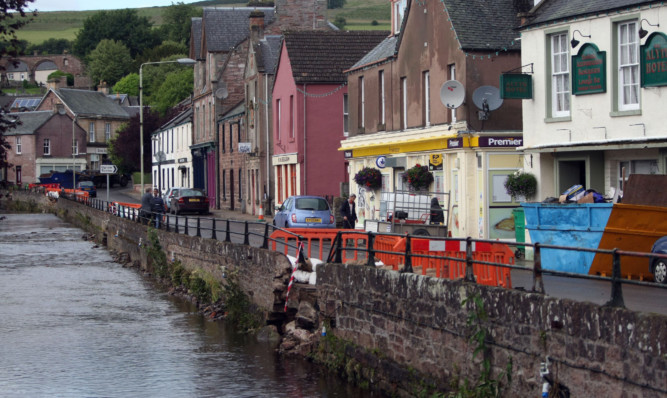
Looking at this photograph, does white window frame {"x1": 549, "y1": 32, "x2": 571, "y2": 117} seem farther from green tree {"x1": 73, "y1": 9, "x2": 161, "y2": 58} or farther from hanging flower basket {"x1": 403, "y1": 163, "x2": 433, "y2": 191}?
green tree {"x1": 73, "y1": 9, "x2": 161, "y2": 58}

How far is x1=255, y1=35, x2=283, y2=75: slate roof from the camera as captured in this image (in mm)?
51688

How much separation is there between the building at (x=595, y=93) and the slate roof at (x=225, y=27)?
139 ft

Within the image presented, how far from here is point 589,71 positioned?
2205 centimetres

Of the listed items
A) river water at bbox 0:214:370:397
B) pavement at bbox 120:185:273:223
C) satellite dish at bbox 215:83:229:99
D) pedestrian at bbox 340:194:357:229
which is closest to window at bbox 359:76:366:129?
pedestrian at bbox 340:194:357:229

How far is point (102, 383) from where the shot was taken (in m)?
15.9

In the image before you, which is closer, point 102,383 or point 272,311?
point 102,383

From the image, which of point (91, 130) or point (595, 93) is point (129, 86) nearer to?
point (91, 130)

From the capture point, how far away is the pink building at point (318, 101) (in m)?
45.3

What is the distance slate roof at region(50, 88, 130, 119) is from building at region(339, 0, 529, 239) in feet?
269

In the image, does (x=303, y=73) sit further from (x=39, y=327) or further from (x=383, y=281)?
(x=383, y=281)

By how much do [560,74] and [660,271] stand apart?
781 cm

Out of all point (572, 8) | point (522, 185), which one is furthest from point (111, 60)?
point (572, 8)

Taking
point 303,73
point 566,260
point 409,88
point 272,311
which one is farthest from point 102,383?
point 303,73

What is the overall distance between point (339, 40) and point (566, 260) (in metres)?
30.1
